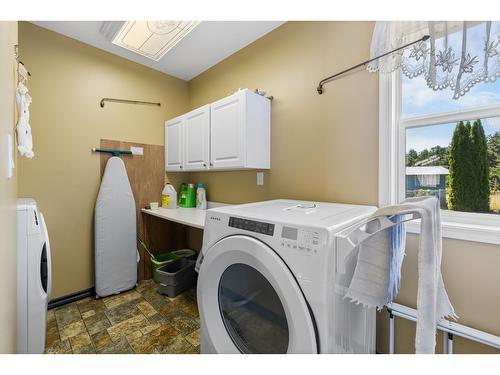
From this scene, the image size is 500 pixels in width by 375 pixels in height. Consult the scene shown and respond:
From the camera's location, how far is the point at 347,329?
92 centimetres

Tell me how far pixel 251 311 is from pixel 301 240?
546 mm

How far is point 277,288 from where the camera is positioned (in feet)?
2.92

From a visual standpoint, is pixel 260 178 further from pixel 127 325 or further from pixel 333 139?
pixel 127 325

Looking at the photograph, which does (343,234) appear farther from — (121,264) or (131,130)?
(131,130)

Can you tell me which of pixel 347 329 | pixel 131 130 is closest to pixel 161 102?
pixel 131 130

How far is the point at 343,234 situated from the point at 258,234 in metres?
0.35

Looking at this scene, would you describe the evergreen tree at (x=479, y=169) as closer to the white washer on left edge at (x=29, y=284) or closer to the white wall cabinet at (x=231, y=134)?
the white wall cabinet at (x=231, y=134)

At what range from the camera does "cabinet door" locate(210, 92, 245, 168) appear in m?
1.88

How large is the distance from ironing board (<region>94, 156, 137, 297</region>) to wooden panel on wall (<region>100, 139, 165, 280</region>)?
14 centimetres

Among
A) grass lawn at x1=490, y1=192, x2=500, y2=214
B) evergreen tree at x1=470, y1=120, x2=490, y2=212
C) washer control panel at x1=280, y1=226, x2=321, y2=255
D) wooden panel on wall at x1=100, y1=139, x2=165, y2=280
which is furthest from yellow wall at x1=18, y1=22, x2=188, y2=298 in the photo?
grass lawn at x1=490, y1=192, x2=500, y2=214

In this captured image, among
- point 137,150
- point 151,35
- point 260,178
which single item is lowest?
point 260,178

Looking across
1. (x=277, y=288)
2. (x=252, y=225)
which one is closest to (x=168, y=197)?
(x=252, y=225)

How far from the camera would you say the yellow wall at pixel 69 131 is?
1969mm

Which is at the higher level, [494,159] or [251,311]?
[494,159]
